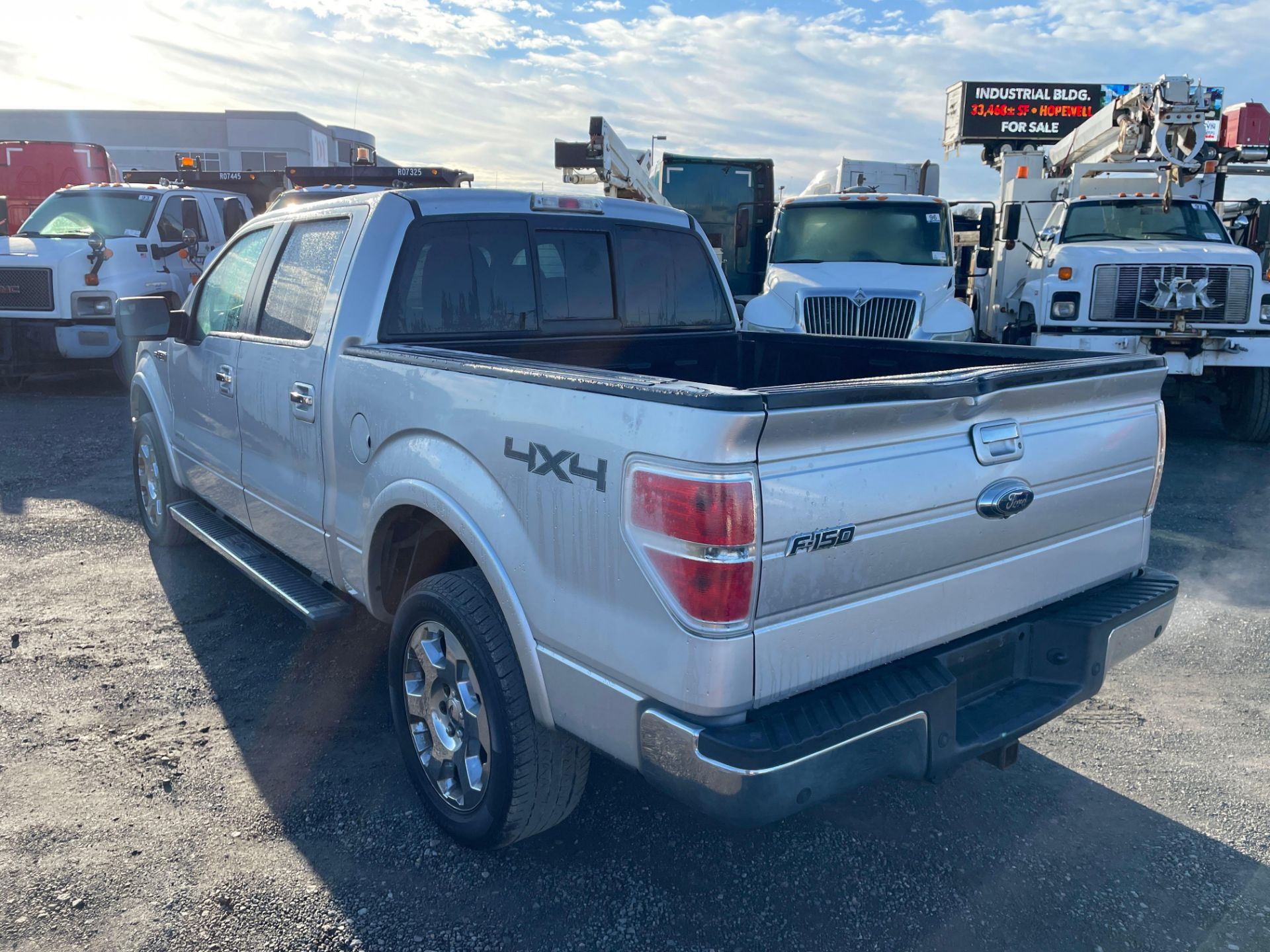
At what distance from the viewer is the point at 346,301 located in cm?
352

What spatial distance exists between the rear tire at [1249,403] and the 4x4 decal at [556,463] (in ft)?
30.2

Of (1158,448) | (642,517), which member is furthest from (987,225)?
(642,517)

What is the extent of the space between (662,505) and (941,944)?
1471 millimetres

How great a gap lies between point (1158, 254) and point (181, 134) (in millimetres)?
52115

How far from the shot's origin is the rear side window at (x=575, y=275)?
4.00m

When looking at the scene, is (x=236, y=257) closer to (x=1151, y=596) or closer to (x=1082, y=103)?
(x=1151, y=596)

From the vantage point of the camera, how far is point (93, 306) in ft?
36.7

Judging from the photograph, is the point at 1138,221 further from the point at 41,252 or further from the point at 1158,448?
the point at 41,252

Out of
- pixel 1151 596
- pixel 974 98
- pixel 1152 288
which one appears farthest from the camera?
pixel 974 98

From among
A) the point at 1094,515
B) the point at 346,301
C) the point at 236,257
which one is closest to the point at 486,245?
the point at 346,301

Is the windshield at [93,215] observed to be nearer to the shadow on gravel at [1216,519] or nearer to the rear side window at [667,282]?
the rear side window at [667,282]

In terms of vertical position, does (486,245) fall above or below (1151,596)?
above

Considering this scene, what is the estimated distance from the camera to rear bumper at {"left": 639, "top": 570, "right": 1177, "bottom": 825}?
218 cm

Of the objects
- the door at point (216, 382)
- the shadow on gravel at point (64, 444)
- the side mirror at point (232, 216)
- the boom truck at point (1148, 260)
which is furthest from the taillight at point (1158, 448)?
the side mirror at point (232, 216)
